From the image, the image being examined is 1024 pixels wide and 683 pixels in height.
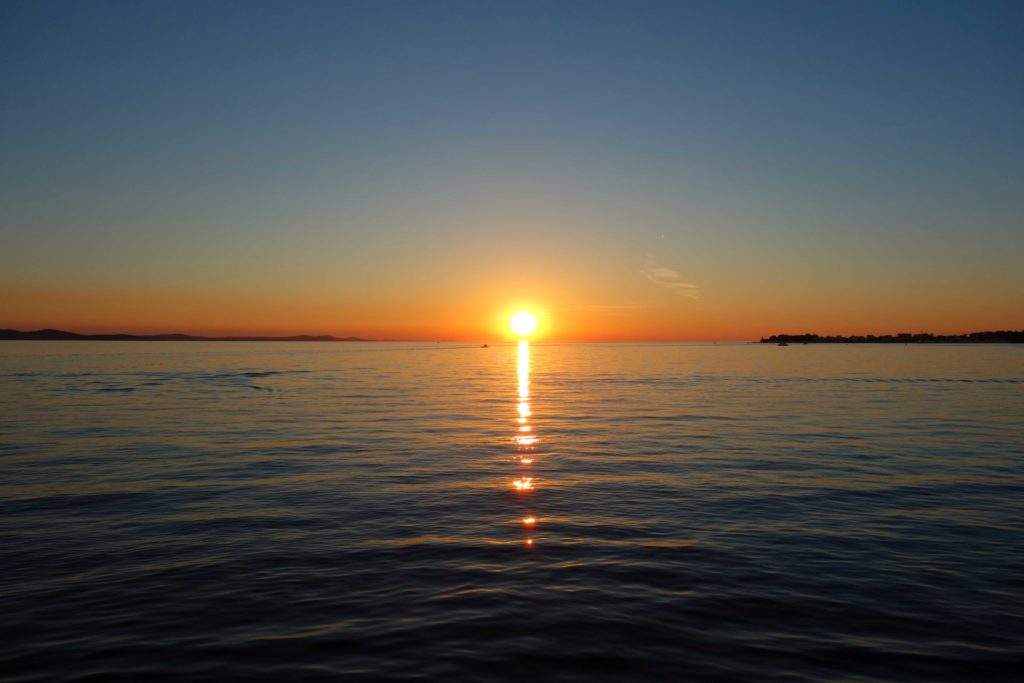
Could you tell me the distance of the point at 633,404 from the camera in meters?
56.8

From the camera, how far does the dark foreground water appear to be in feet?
34.2

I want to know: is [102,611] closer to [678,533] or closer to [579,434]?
[678,533]

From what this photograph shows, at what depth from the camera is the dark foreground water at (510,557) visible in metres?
10.4

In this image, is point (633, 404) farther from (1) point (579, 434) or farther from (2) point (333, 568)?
(2) point (333, 568)

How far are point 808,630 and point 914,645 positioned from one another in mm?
1524

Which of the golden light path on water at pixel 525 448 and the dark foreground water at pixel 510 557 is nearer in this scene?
the dark foreground water at pixel 510 557

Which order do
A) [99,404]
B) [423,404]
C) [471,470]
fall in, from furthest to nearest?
1. [423,404]
2. [99,404]
3. [471,470]

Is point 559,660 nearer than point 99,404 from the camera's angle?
Yes

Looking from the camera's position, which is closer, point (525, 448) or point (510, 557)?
point (510, 557)

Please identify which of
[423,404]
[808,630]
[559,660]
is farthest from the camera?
[423,404]

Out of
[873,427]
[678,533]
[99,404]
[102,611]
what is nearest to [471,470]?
[678,533]

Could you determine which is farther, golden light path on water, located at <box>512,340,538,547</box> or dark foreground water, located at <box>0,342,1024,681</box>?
golden light path on water, located at <box>512,340,538,547</box>

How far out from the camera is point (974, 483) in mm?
23672

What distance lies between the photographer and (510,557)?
15.4m
